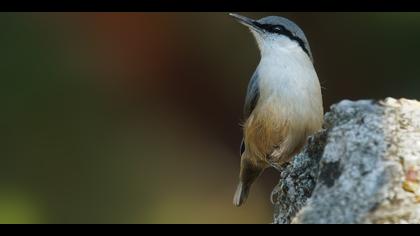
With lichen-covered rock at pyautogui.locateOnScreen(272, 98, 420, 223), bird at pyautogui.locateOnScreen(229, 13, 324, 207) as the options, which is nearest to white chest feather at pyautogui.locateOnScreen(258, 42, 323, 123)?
bird at pyautogui.locateOnScreen(229, 13, 324, 207)

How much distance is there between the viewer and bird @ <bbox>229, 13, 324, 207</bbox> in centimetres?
476

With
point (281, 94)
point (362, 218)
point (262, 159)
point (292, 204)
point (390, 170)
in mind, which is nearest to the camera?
point (362, 218)

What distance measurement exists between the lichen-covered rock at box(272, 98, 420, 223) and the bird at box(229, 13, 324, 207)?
1467 millimetres

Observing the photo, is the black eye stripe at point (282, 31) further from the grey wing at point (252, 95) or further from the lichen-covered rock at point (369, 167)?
the lichen-covered rock at point (369, 167)

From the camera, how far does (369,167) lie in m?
2.77

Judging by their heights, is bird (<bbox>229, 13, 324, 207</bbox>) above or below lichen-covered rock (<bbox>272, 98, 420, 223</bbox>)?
below

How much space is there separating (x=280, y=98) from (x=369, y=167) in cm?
203

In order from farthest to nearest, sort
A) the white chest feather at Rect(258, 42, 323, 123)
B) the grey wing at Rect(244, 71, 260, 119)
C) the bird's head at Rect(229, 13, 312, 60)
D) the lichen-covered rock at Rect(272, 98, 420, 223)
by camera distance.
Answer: the bird's head at Rect(229, 13, 312, 60) < the grey wing at Rect(244, 71, 260, 119) < the white chest feather at Rect(258, 42, 323, 123) < the lichen-covered rock at Rect(272, 98, 420, 223)

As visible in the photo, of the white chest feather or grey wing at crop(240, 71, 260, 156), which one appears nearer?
the white chest feather

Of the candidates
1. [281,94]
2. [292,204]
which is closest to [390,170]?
[292,204]

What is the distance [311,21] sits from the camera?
7426 millimetres

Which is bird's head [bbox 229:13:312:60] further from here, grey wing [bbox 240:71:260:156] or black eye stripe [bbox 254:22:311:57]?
grey wing [bbox 240:71:260:156]

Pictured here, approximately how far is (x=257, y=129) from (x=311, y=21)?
2.71 metres

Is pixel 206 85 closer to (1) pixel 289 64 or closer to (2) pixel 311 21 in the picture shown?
(2) pixel 311 21
